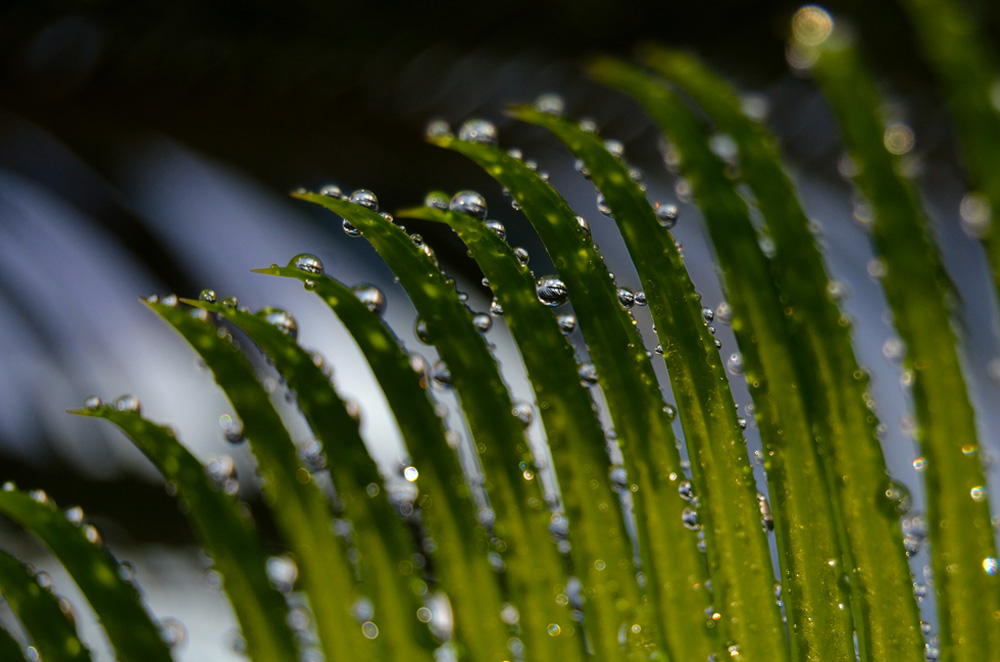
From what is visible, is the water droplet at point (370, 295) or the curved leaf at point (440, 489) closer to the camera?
the curved leaf at point (440, 489)

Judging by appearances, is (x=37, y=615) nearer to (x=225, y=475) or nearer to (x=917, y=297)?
(x=225, y=475)

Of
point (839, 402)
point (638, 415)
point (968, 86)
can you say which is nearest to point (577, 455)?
point (638, 415)

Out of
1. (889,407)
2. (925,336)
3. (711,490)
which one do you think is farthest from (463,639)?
(889,407)

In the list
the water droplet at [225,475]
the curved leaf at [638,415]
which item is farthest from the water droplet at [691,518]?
the water droplet at [225,475]

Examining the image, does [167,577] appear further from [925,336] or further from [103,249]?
[925,336]

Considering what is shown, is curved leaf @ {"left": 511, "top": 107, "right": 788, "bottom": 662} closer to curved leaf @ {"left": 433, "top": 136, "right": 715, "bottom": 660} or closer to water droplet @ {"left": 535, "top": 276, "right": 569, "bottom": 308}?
curved leaf @ {"left": 433, "top": 136, "right": 715, "bottom": 660}

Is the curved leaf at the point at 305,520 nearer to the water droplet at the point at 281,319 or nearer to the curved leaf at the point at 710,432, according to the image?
the water droplet at the point at 281,319
